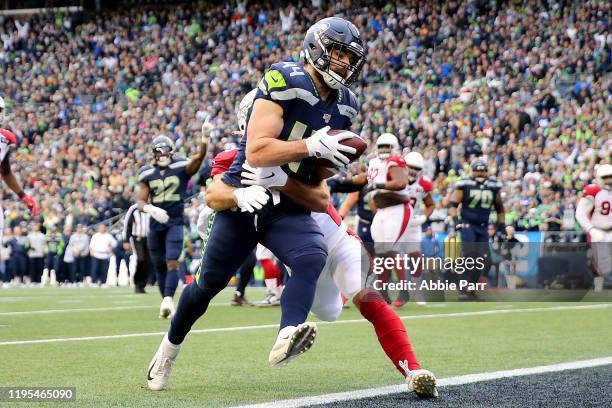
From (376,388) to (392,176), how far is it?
6.38 meters

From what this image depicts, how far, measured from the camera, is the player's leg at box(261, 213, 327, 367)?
3.88 meters

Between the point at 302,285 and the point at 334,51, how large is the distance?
3.31 feet

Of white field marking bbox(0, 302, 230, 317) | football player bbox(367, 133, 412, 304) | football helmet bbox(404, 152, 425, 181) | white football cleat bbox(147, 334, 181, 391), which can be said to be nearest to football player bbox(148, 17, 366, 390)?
white football cleat bbox(147, 334, 181, 391)

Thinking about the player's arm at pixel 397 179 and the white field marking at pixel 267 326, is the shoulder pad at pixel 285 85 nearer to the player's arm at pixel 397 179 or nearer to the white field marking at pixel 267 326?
the white field marking at pixel 267 326

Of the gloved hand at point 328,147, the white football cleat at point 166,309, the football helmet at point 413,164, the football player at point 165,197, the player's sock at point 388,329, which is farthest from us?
the football helmet at point 413,164

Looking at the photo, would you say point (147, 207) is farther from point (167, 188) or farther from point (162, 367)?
point (162, 367)

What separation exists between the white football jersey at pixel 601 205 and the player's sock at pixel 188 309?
344 inches

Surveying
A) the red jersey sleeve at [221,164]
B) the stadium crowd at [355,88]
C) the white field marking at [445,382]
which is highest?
the stadium crowd at [355,88]

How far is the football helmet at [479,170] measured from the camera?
12844mm

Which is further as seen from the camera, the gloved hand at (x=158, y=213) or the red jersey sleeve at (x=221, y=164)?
the gloved hand at (x=158, y=213)

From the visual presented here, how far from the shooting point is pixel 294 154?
13.6 ft

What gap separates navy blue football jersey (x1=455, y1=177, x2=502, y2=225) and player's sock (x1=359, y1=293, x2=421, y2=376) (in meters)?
8.47

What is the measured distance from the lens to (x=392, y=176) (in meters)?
11.0

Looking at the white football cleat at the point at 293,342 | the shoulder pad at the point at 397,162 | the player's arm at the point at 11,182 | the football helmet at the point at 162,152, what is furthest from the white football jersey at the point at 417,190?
the white football cleat at the point at 293,342
